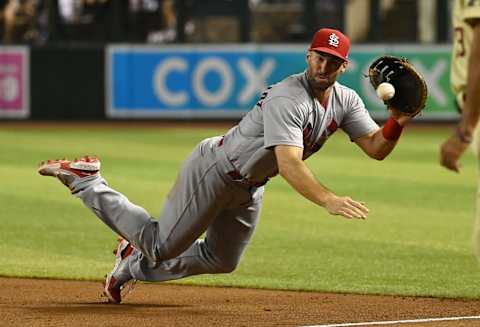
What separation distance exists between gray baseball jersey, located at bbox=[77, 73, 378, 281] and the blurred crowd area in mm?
15371

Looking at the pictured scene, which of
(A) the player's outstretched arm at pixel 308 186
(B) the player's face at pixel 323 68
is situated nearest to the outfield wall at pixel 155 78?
(B) the player's face at pixel 323 68

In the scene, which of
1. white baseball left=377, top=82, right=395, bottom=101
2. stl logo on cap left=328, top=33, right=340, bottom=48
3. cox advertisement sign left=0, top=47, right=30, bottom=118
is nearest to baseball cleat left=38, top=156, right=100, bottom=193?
stl logo on cap left=328, top=33, right=340, bottom=48

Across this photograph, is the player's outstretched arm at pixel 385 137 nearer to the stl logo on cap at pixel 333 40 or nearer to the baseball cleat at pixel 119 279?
the stl logo on cap at pixel 333 40

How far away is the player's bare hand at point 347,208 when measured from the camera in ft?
19.0

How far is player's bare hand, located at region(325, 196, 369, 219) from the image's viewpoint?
5781 mm

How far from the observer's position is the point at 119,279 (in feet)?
23.6

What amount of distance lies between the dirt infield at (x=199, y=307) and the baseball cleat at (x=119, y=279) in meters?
0.06

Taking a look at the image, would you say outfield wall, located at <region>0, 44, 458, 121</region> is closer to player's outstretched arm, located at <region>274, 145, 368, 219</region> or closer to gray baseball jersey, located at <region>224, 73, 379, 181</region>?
gray baseball jersey, located at <region>224, 73, 379, 181</region>

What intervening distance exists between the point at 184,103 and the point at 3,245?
12633 millimetres

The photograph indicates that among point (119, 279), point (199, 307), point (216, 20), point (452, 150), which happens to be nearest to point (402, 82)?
point (452, 150)

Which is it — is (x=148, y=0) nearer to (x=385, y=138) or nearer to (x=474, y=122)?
(x=385, y=138)

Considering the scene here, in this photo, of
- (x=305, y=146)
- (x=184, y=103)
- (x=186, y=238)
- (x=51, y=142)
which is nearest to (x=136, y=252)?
(x=186, y=238)

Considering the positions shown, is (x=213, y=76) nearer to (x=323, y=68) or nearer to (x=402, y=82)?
(x=402, y=82)

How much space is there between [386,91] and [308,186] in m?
0.64
